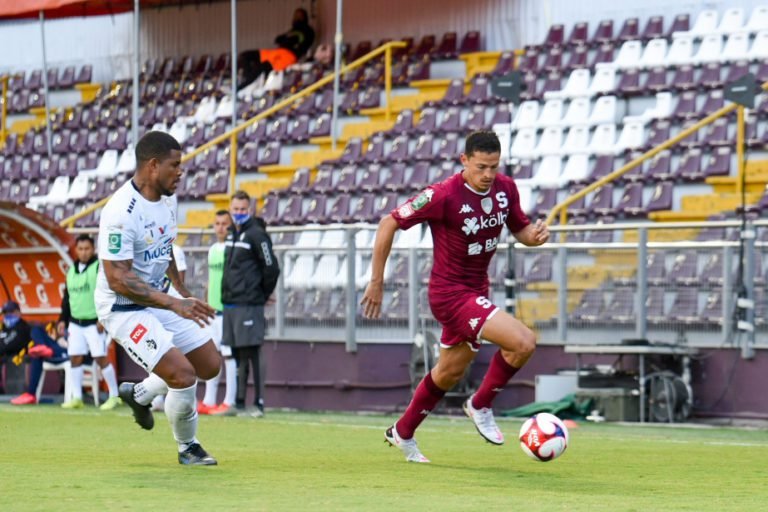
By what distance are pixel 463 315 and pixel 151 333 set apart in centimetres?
204

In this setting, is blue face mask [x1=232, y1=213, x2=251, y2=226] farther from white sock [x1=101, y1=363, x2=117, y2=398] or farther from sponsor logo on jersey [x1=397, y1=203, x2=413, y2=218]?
sponsor logo on jersey [x1=397, y1=203, x2=413, y2=218]

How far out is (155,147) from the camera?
10117 millimetres

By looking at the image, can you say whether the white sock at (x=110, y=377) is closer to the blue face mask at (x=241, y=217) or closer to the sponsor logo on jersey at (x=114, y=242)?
the blue face mask at (x=241, y=217)

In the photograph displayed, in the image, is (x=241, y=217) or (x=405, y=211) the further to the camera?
(x=241, y=217)

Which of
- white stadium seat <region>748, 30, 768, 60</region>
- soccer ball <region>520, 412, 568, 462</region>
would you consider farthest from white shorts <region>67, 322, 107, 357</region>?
soccer ball <region>520, 412, 568, 462</region>

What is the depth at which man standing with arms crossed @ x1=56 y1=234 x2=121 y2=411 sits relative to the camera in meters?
18.9

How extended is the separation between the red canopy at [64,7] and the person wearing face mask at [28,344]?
9.99 m

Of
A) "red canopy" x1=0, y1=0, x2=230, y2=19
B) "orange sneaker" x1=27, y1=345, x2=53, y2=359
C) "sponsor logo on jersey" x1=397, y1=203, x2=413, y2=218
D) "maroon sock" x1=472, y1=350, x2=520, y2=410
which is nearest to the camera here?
"sponsor logo on jersey" x1=397, y1=203, x2=413, y2=218

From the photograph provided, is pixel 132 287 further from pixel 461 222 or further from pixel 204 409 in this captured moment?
pixel 204 409

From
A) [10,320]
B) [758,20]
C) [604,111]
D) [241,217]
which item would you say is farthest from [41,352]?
[758,20]

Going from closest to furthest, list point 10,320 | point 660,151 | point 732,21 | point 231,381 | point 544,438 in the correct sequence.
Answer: point 544,438 < point 231,381 < point 10,320 < point 660,151 < point 732,21

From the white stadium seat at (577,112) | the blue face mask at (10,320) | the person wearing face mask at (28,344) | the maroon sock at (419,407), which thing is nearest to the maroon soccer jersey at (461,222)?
the maroon sock at (419,407)

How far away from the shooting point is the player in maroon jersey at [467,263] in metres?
10.7

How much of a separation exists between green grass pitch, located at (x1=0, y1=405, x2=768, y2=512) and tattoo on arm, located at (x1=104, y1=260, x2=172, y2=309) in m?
1.01
